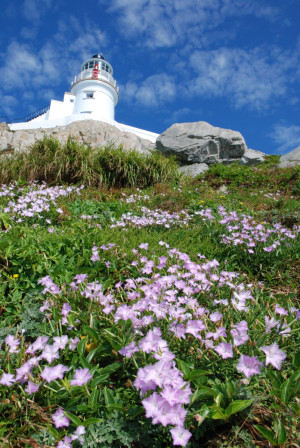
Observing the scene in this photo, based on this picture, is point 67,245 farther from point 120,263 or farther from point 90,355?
point 90,355

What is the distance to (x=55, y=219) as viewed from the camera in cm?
399

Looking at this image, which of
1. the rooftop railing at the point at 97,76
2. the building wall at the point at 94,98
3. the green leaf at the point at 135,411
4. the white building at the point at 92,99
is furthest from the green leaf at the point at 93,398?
the rooftop railing at the point at 97,76

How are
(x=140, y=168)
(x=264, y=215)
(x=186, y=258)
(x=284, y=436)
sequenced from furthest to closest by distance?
(x=140, y=168) → (x=264, y=215) → (x=186, y=258) → (x=284, y=436)

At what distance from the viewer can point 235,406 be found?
103 centimetres

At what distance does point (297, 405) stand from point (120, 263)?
1.89 metres

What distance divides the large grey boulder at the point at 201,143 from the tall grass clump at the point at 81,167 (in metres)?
4.50

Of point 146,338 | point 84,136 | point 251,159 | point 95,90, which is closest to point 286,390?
point 146,338

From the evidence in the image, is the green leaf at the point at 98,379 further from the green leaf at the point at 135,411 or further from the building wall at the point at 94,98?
the building wall at the point at 94,98

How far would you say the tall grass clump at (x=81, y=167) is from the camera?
22.5 feet

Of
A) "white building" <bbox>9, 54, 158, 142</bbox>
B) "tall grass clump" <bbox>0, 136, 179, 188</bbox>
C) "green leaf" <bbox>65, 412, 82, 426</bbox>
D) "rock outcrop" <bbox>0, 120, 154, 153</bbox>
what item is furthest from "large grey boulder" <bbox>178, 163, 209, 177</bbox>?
"white building" <bbox>9, 54, 158, 142</bbox>

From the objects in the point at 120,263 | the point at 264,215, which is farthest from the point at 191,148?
the point at 120,263

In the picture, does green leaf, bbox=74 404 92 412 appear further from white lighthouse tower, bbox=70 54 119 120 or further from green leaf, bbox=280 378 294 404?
white lighthouse tower, bbox=70 54 119 120

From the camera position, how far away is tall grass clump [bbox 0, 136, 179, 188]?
6.86m

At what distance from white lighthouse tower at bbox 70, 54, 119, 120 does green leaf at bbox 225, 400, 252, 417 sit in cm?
3039
